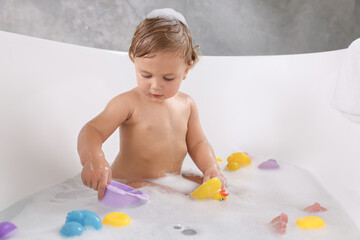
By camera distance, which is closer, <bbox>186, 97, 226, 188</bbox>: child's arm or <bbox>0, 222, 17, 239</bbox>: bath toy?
<bbox>0, 222, 17, 239</bbox>: bath toy

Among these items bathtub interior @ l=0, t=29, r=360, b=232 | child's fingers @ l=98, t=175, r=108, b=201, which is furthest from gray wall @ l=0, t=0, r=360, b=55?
child's fingers @ l=98, t=175, r=108, b=201

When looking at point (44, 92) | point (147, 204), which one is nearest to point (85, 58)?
point (44, 92)

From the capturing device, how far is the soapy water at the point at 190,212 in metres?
→ 0.89

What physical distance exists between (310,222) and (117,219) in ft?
1.36

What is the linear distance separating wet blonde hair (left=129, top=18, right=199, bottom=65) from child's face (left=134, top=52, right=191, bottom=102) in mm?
16

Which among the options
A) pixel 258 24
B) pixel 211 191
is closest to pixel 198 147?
pixel 211 191

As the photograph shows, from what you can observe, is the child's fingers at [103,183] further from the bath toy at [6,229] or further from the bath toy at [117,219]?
the bath toy at [6,229]

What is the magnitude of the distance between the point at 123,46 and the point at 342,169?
5.93 ft

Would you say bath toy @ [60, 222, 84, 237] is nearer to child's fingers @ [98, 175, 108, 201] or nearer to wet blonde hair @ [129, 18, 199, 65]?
child's fingers @ [98, 175, 108, 201]

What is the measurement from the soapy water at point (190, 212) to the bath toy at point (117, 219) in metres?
0.01

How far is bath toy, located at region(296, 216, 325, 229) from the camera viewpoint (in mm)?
937

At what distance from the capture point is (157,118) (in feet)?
4.11

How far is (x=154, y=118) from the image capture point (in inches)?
49.1

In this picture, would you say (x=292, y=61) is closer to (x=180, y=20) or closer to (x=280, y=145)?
(x=280, y=145)
